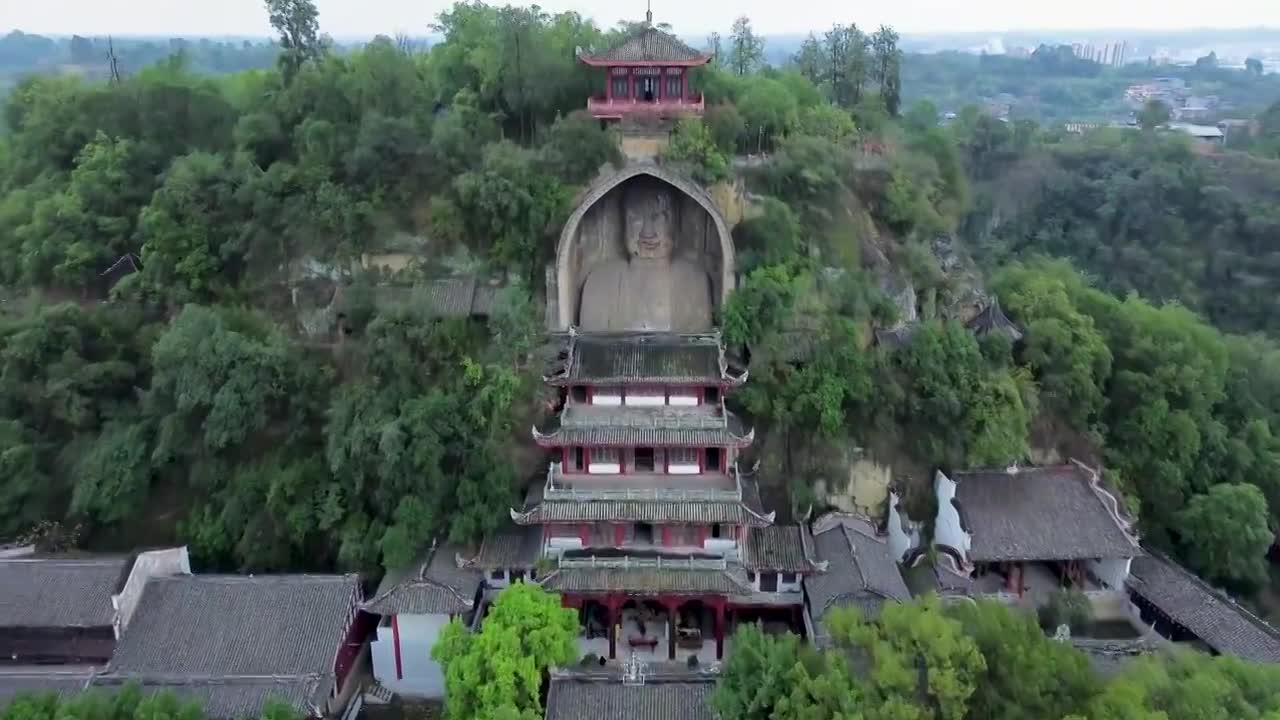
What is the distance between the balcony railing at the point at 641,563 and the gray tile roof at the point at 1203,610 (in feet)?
39.2

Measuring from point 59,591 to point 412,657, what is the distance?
8.55 metres

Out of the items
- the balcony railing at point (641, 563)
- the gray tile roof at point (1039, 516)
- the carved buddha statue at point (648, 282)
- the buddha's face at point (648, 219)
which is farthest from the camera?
the buddha's face at point (648, 219)

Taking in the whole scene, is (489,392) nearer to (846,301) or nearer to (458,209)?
(458,209)

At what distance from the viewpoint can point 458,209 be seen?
1146 inches

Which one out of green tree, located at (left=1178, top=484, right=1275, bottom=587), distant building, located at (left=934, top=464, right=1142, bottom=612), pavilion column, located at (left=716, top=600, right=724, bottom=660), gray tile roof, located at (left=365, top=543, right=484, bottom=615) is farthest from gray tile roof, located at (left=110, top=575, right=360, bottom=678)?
green tree, located at (left=1178, top=484, right=1275, bottom=587)

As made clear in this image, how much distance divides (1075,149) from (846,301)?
47.6 m

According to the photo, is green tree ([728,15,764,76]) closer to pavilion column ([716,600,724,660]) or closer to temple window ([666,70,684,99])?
temple window ([666,70,684,99])

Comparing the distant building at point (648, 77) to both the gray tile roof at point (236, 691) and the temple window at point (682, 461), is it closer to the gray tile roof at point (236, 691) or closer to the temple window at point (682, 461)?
the temple window at point (682, 461)

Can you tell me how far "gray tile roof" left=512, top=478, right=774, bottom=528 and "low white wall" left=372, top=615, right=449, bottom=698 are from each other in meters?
3.41

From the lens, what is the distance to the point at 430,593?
2150 centimetres

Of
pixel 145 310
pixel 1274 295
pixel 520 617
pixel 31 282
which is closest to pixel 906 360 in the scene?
pixel 520 617

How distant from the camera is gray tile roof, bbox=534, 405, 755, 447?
74.9 ft

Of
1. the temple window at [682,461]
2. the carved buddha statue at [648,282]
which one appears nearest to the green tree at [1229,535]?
the temple window at [682,461]

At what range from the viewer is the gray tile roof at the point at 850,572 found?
70.0 ft
